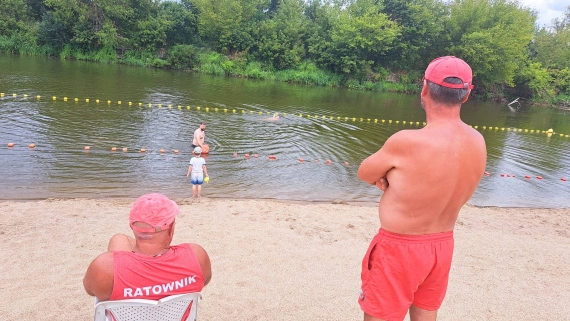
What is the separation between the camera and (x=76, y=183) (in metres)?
9.40

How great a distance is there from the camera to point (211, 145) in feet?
46.1

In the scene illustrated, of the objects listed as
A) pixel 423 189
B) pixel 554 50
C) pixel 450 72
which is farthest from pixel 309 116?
pixel 554 50

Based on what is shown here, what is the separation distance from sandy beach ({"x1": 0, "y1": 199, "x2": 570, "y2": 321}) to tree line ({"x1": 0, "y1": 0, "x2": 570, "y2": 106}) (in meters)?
35.9

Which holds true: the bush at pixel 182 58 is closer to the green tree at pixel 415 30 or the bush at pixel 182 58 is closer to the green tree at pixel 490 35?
the green tree at pixel 415 30

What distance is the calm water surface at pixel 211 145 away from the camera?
1007 cm

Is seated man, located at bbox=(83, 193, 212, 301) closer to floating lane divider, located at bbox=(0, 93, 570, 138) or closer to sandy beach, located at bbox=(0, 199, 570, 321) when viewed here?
sandy beach, located at bbox=(0, 199, 570, 321)

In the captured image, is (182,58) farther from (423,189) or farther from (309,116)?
(423,189)

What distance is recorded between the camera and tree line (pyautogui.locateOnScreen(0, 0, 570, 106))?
1620 inches

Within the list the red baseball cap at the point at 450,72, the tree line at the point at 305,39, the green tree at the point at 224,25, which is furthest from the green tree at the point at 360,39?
the red baseball cap at the point at 450,72

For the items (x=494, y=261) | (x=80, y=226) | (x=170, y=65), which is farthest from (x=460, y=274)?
(x=170, y=65)

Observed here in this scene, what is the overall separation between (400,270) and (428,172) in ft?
2.10

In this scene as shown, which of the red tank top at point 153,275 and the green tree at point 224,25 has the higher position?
the green tree at point 224,25

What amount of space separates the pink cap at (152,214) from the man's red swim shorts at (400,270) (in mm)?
1322

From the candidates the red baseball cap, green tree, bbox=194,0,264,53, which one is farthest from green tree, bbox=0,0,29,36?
the red baseball cap
